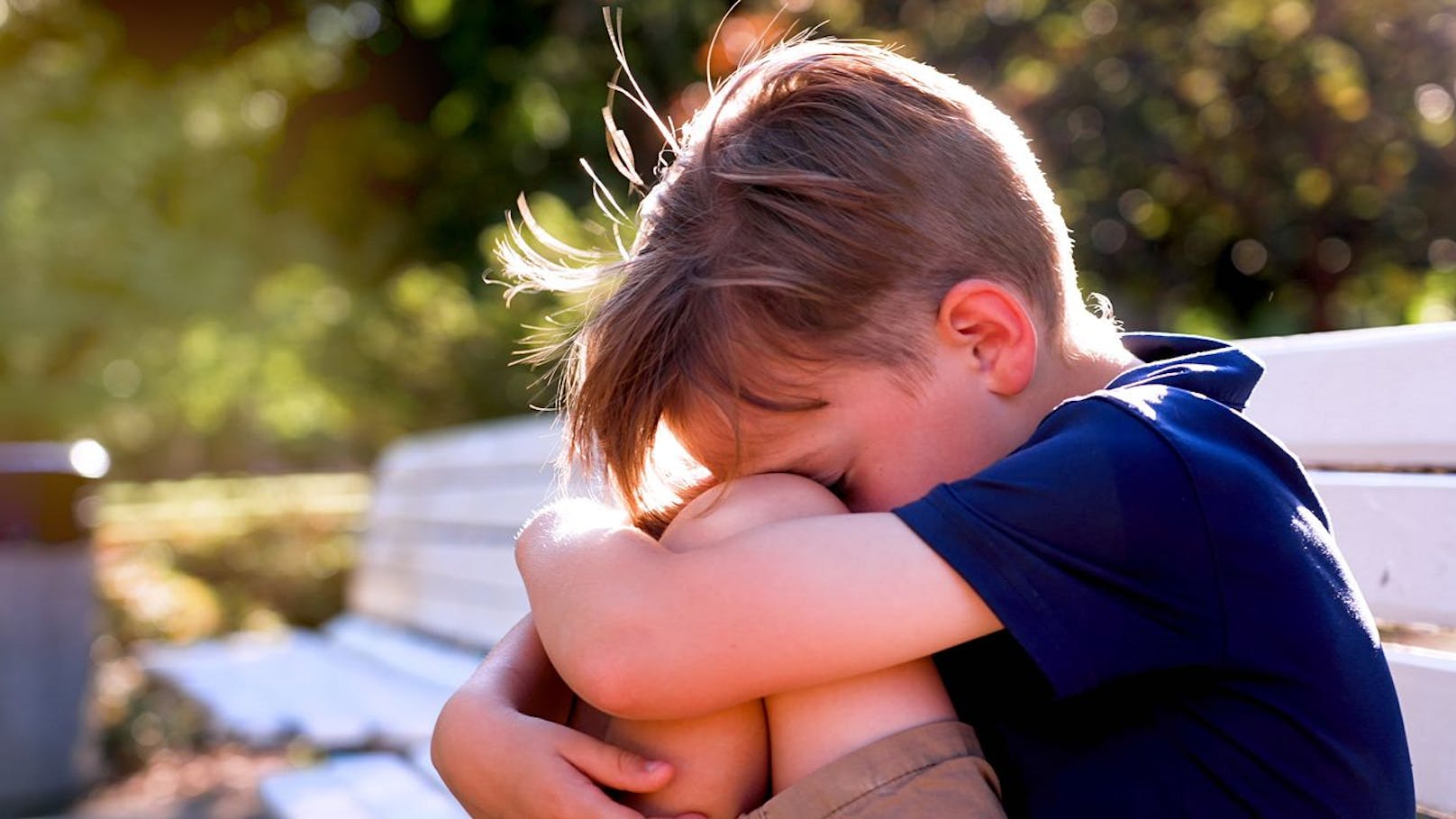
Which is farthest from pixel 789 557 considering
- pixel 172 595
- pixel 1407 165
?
pixel 172 595

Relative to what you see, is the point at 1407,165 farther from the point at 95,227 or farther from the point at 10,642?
the point at 95,227

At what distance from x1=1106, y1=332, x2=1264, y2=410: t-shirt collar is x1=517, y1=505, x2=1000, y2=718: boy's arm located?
31cm

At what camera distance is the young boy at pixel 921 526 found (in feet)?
4.18

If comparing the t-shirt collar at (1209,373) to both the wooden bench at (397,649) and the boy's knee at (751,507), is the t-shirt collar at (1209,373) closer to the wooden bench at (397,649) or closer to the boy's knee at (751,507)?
the boy's knee at (751,507)

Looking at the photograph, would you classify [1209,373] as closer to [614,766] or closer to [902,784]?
[902,784]

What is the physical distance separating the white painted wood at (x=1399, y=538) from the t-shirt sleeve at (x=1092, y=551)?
2.09ft

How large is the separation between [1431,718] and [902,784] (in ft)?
2.69

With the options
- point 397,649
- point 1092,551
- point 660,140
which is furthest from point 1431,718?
point 660,140

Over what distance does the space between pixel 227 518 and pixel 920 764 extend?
10.5 m

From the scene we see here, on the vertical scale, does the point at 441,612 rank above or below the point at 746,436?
below

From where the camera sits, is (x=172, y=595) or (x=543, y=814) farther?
(x=172, y=595)

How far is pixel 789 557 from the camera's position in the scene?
133 cm

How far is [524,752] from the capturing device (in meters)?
1.57

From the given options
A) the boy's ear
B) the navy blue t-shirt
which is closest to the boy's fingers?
the navy blue t-shirt
